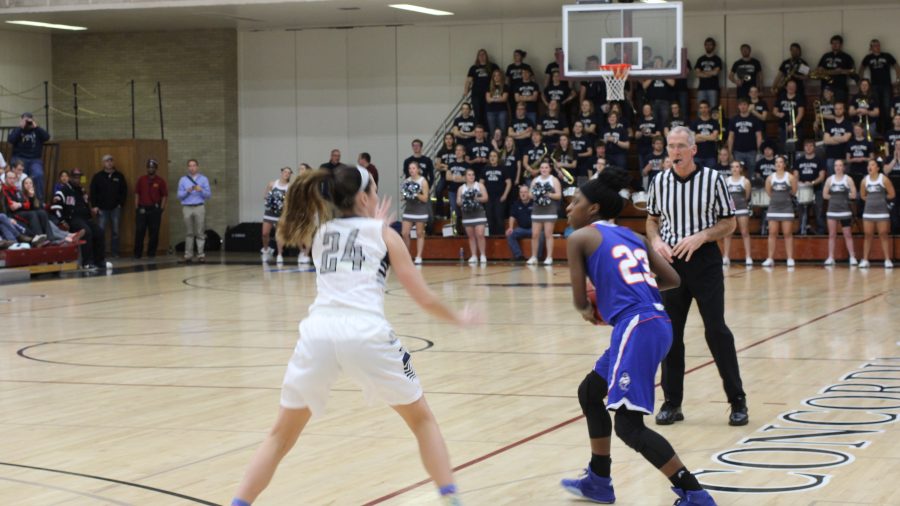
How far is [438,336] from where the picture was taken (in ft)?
41.6

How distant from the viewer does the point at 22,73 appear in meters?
29.8

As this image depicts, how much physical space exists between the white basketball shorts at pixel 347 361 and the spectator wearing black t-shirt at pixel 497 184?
19.8 m

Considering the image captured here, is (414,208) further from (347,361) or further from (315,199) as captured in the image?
(347,361)

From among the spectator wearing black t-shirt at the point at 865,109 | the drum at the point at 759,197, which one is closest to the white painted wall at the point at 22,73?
the drum at the point at 759,197

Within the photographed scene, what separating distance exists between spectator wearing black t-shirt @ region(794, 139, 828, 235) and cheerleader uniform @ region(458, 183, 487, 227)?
5894 mm

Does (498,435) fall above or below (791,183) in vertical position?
below

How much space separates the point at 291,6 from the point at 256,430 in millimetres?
19419

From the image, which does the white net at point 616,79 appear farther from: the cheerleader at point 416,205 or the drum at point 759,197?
the cheerleader at point 416,205

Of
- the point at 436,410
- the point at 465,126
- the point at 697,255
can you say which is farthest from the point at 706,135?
the point at 697,255

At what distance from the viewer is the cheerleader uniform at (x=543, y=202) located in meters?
23.2

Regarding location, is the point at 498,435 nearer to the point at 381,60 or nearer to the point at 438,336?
the point at 438,336

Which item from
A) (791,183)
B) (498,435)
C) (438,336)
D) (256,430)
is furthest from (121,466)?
(791,183)

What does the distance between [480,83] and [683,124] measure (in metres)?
4.78

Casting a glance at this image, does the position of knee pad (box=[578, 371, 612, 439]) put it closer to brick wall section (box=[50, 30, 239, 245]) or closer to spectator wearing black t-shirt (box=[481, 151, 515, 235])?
spectator wearing black t-shirt (box=[481, 151, 515, 235])
